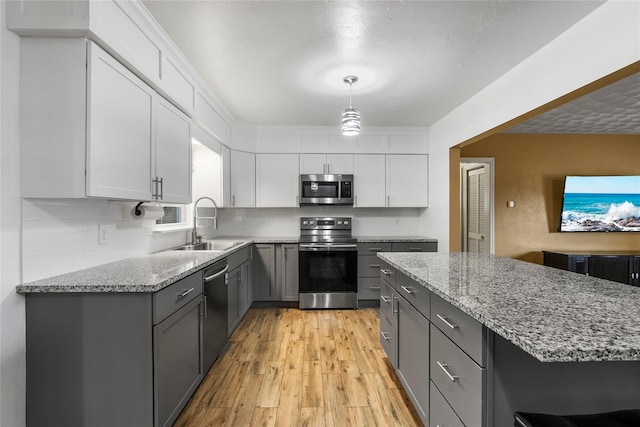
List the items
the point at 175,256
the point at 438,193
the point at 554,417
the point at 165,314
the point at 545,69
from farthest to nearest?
1. the point at 438,193
2. the point at 175,256
3. the point at 545,69
4. the point at 165,314
5. the point at 554,417

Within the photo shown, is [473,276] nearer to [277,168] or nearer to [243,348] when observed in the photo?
[243,348]

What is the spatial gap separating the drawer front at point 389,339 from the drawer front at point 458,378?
65 centimetres

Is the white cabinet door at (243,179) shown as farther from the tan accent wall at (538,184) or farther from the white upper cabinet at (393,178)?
the tan accent wall at (538,184)

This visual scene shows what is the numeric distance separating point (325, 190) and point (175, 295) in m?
2.81

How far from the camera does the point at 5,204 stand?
4.71ft

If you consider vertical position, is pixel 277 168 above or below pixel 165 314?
above

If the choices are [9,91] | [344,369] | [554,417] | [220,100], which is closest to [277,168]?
[220,100]

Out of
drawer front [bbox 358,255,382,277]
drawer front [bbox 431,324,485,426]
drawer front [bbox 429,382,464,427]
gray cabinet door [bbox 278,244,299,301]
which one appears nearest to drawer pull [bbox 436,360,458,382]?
drawer front [bbox 431,324,485,426]

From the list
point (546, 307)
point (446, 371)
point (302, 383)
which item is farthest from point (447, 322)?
point (302, 383)

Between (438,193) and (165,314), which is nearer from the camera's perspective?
(165,314)

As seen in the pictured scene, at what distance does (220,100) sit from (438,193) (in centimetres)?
289

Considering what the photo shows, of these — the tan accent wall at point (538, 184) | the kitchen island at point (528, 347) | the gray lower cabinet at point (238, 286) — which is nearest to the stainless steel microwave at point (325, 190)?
the gray lower cabinet at point (238, 286)

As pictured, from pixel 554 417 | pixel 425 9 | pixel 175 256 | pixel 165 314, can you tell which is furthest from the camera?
pixel 175 256

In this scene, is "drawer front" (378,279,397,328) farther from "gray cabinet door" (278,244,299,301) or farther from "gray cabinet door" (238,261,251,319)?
"gray cabinet door" (278,244,299,301)
